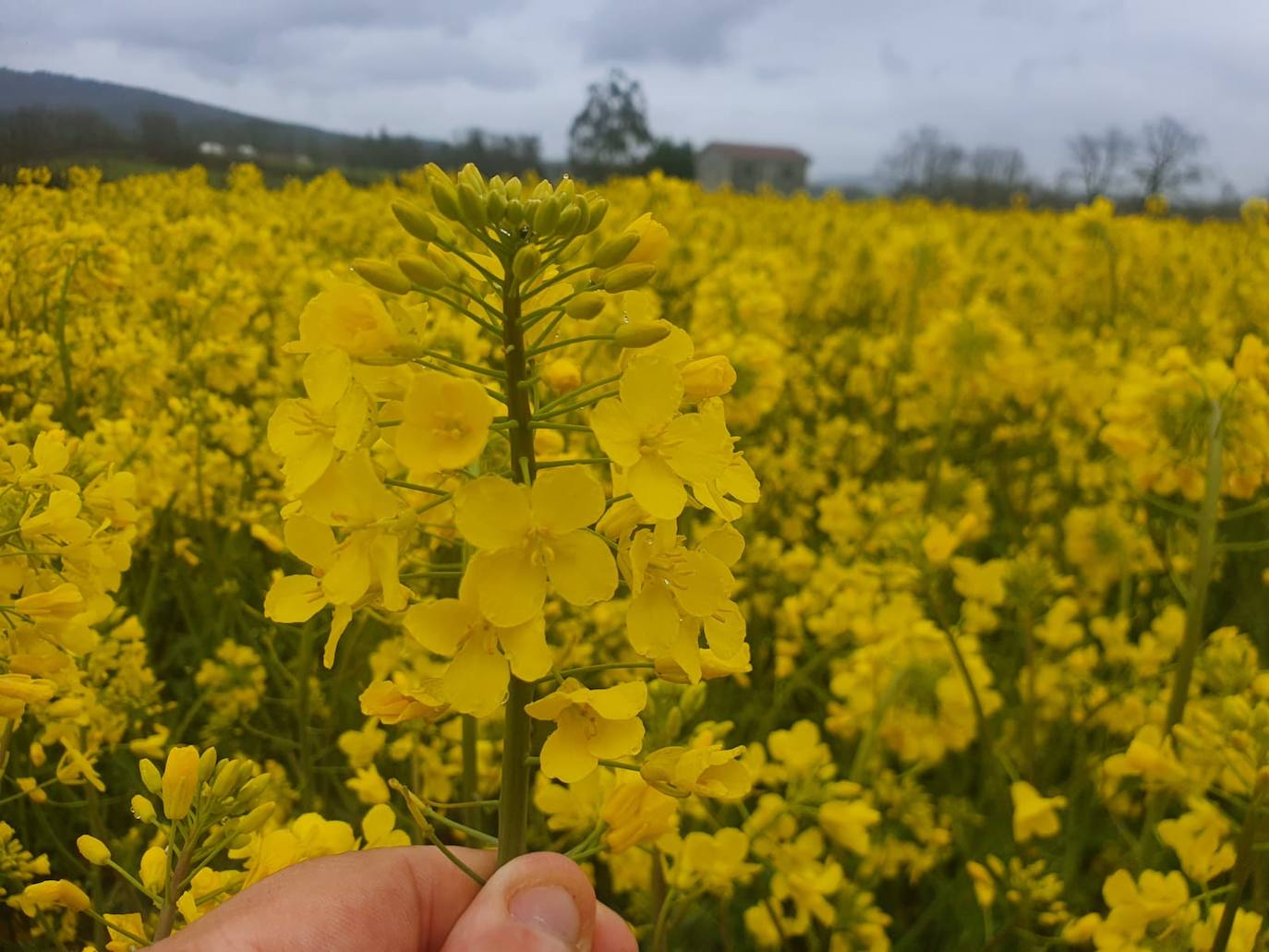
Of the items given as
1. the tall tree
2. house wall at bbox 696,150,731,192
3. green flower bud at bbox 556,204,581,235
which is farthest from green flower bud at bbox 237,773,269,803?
house wall at bbox 696,150,731,192

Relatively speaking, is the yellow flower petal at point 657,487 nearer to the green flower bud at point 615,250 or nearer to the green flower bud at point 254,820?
the green flower bud at point 615,250

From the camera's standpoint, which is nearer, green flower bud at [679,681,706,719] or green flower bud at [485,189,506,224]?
green flower bud at [485,189,506,224]

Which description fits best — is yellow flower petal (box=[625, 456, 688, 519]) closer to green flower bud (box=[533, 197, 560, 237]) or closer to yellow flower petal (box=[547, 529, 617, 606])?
yellow flower petal (box=[547, 529, 617, 606])

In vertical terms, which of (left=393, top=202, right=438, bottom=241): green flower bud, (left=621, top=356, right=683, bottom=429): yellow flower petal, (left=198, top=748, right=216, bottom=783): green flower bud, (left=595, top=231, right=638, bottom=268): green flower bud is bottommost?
(left=198, top=748, right=216, bottom=783): green flower bud

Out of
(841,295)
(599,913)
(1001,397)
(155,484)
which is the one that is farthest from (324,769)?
(841,295)

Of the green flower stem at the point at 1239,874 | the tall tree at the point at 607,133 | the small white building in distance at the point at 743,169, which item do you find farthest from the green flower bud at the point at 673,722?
the small white building in distance at the point at 743,169

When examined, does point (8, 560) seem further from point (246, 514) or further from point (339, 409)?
point (246, 514)
